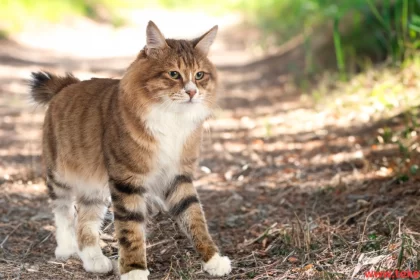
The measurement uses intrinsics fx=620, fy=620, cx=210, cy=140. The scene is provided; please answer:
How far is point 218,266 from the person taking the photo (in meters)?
3.24

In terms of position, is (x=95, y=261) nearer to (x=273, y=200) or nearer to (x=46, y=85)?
(x=46, y=85)

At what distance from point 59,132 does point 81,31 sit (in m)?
11.3

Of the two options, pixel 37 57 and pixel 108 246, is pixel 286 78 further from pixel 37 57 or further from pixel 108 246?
pixel 108 246

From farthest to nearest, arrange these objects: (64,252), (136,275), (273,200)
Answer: (273,200) → (64,252) → (136,275)

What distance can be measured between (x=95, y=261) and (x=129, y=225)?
0.37m

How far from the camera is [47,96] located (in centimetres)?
397

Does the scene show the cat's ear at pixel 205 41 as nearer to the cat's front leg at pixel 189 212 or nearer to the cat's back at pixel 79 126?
the cat's back at pixel 79 126

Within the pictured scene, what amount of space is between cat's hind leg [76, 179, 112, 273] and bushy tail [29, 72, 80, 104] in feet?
2.29

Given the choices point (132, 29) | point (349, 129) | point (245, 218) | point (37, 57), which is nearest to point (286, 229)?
point (245, 218)

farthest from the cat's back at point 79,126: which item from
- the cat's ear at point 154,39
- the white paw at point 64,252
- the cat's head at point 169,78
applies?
the white paw at point 64,252

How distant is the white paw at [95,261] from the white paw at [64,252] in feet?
0.44

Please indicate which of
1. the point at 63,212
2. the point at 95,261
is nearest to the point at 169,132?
the point at 95,261

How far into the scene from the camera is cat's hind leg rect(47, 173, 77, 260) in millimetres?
3656

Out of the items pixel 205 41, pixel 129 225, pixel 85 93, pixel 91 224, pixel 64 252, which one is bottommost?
pixel 64 252
